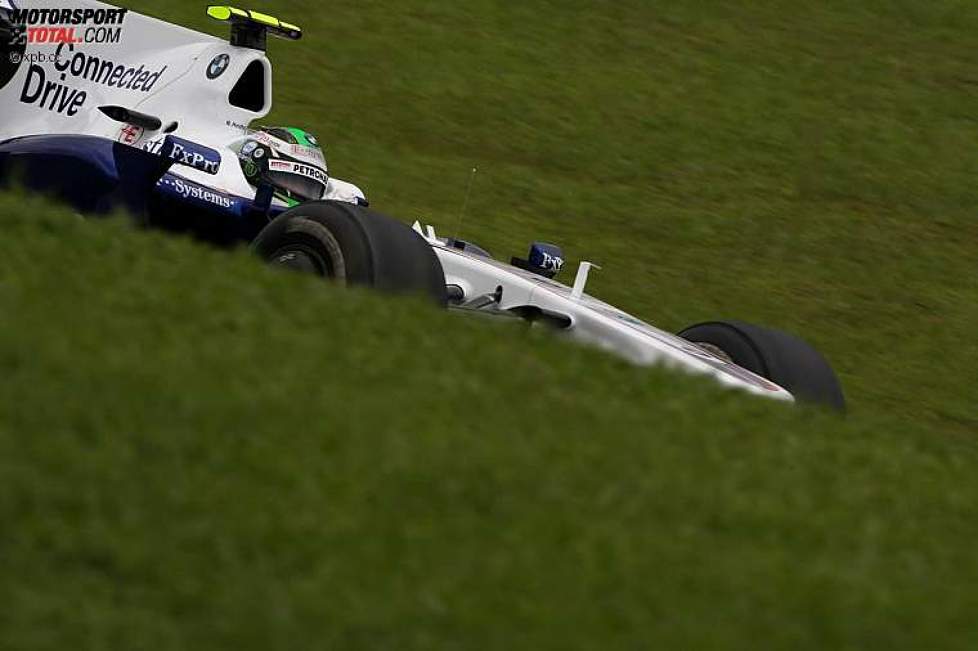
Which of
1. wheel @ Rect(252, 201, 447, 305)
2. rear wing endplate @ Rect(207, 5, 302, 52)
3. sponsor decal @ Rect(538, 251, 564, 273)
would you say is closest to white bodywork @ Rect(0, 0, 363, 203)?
rear wing endplate @ Rect(207, 5, 302, 52)

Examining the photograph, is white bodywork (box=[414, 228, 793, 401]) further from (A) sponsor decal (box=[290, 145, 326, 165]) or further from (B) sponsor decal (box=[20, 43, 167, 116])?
(B) sponsor decal (box=[20, 43, 167, 116])

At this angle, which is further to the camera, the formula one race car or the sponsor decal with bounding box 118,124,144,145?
the sponsor decal with bounding box 118,124,144,145

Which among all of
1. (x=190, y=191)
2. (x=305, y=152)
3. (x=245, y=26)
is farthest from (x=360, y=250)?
(x=245, y=26)

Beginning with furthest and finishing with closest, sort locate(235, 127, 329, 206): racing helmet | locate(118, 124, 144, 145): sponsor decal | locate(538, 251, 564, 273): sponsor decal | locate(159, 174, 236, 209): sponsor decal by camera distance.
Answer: locate(538, 251, 564, 273): sponsor decal
locate(118, 124, 144, 145): sponsor decal
locate(235, 127, 329, 206): racing helmet
locate(159, 174, 236, 209): sponsor decal

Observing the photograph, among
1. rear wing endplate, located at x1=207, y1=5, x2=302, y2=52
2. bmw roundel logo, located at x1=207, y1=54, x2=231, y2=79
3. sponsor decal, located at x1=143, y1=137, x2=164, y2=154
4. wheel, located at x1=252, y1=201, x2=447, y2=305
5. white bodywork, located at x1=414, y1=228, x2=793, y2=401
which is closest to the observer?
wheel, located at x1=252, y1=201, x2=447, y2=305

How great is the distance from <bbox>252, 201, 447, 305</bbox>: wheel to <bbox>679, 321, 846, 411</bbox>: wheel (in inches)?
85.4

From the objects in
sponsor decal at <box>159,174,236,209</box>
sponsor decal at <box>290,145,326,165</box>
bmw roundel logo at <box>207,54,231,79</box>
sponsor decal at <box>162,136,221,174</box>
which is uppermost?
bmw roundel logo at <box>207,54,231,79</box>

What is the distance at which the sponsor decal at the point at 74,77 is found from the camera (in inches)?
415

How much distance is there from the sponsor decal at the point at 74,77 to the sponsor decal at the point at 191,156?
1.00m

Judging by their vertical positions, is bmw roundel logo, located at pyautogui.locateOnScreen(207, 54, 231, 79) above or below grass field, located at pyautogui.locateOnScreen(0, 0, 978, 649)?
above

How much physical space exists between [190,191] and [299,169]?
847mm

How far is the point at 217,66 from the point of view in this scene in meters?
10.6

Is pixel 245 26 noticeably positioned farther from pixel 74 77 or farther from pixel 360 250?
pixel 360 250

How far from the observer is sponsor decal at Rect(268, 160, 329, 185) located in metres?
10.0
